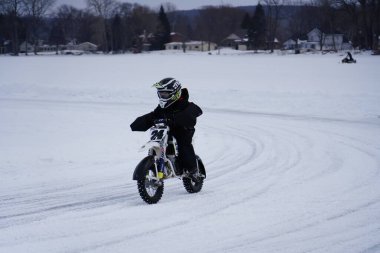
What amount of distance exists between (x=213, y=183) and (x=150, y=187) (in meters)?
2.21

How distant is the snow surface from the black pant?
0.53m

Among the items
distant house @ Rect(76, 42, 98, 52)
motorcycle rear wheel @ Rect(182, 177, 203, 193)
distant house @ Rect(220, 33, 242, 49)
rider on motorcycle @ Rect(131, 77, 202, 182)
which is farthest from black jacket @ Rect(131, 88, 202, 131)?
Answer: distant house @ Rect(76, 42, 98, 52)

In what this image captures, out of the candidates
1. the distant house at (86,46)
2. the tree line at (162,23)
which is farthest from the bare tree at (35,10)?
the distant house at (86,46)

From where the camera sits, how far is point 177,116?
326 inches

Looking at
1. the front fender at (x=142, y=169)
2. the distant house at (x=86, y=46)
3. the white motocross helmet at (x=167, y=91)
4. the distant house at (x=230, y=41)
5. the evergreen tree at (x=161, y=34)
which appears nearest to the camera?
the front fender at (x=142, y=169)

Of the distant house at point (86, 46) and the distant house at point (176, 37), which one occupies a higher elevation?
the distant house at point (176, 37)

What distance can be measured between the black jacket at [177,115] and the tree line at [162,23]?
8649 cm

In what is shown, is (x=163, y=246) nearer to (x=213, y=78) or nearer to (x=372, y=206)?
(x=372, y=206)

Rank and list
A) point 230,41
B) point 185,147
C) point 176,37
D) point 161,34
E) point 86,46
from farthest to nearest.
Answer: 1. point 86,46
2. point 230,41
3. point 176,37
4. point 161,34
5. point 185,147

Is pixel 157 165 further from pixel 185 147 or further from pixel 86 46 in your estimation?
pixel 86 46

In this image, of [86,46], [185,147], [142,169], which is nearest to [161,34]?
[86,46]

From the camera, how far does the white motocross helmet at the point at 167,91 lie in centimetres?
817

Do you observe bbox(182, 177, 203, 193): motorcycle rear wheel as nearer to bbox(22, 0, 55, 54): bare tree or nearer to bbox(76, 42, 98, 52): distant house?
bbox(22, 0, 55, 54): bare tree

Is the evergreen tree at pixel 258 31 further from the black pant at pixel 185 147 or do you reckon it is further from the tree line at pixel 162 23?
the black pant at pixel 185 147
